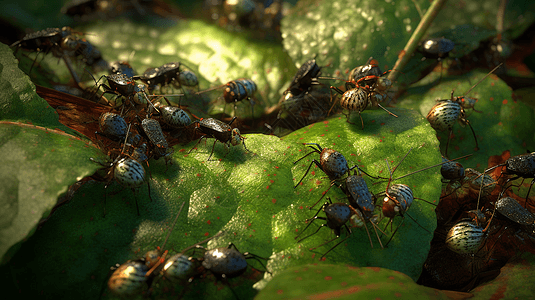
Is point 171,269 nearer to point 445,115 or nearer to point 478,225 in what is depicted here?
point 478,225

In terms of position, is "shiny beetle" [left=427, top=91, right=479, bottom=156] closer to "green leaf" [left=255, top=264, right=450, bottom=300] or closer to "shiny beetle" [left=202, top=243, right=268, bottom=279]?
"green leaf" [left=255, top=264, right=450, bottom=300]

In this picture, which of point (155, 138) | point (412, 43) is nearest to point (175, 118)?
point (155, 138)

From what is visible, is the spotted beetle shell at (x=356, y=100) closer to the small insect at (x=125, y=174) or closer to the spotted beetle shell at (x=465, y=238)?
the spotted beetle shell at (x=465, y=238)

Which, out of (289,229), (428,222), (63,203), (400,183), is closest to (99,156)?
(63,203)

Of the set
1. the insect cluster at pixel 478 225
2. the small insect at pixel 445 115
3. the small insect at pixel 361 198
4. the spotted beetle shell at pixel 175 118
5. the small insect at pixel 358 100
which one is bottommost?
the insect cluster at pixel 478 225

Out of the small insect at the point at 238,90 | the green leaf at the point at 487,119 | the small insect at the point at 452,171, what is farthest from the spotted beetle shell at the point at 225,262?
the green leaf at the point at 487,119

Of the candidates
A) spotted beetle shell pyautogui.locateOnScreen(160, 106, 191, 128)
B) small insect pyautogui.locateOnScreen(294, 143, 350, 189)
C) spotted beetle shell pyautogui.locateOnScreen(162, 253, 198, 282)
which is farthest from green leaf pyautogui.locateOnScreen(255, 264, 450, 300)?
spotted beetle shell pyautogui.locateOnScreen(160, 106, 191, 128)
